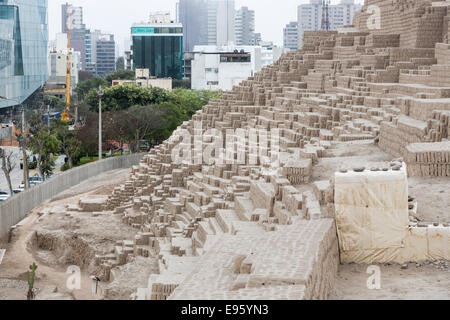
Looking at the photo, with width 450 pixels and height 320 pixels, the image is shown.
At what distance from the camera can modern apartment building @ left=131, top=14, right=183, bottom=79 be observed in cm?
9012

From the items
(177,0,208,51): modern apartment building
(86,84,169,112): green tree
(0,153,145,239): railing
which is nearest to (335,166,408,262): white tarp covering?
(0,153,145,239): railing

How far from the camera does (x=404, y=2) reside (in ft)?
90.6

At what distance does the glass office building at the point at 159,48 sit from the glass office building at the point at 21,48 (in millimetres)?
23627

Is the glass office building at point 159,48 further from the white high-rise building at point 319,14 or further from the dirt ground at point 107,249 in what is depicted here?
the dirt ground at point 107,249

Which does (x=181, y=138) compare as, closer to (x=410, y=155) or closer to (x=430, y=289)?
(x=410, y=155)

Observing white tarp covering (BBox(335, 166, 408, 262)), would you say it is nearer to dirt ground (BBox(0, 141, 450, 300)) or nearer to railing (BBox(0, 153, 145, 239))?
dirt ground (BBox(0, 141, 450, 300))

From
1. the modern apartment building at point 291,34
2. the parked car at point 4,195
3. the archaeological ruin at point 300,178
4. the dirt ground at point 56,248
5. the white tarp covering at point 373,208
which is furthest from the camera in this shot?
the modern apartment building at point 291,34

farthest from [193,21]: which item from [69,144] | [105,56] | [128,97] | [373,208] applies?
[373,208]

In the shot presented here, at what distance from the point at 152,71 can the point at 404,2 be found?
2529 inches

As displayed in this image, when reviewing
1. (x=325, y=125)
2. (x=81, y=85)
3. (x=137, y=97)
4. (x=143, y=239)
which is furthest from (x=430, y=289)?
(x=81, y=85)

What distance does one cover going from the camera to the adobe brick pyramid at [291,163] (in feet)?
30.0

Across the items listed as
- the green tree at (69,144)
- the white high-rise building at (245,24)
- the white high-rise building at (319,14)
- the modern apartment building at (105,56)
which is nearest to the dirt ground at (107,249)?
the green tree at (69,144)

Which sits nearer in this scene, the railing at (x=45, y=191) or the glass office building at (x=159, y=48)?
the railing at (x=45, y=191)

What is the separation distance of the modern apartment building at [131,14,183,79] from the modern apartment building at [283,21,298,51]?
6159 centimetres
